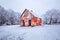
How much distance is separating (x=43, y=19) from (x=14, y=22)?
1.64 feet

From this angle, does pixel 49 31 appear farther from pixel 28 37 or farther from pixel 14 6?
pixel 14 6

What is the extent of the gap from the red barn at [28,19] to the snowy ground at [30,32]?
72mm

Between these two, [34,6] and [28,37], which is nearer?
[28,37]

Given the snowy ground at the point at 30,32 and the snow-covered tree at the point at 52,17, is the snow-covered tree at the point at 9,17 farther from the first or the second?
the snow-covered tree at the point at 52,17

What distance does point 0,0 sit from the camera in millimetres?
1967

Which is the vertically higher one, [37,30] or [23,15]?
[23,15]

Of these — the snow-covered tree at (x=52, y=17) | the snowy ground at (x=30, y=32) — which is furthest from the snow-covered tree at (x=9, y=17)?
the snow-covered tree at (x=52, y=17)

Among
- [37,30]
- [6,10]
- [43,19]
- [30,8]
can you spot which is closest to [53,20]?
[43,19]

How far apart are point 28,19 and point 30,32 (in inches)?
8.8

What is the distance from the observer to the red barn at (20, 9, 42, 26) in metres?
1.83

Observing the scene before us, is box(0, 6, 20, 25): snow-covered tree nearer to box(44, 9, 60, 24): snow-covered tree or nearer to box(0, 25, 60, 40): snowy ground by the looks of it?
box(0, 25, 60, 40): snowy ground

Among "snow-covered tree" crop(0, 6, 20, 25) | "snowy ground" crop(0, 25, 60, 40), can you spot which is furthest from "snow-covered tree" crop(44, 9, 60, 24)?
"snow-covered tree" crop(0, 6, 20, 25)

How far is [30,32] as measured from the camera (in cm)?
181

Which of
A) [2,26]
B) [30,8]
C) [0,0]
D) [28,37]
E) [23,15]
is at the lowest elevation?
[28,37]
